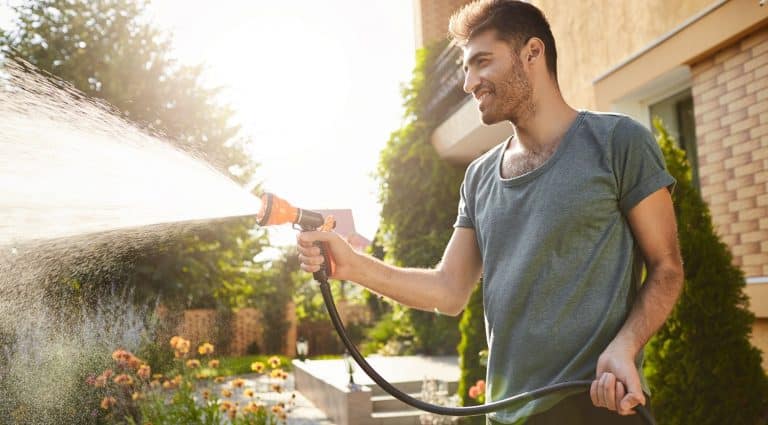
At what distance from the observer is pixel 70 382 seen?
19.0 ft

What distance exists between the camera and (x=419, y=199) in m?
12.8

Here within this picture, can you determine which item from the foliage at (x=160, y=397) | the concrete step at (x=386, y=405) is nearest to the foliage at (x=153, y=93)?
the concrete step at (x=386, y=405)

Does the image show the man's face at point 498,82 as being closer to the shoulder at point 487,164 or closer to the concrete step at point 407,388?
the shoulder at point 487,164

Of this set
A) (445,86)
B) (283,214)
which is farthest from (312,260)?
(445,86)

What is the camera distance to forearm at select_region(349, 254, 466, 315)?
195 cm

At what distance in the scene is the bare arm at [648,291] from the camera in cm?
151

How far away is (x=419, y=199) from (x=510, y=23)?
1088 centimetres

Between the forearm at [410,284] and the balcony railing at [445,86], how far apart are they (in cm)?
863

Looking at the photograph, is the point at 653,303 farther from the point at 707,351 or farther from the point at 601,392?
the point at 707,351

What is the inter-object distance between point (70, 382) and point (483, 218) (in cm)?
504

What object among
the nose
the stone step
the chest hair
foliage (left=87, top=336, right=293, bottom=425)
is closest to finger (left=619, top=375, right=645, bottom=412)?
the chest hair

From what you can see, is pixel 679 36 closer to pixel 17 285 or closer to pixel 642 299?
pixel 642 299

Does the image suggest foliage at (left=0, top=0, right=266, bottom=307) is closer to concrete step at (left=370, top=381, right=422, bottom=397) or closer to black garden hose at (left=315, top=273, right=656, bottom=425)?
A: concrete step at (left=370, top=381, right=422, bottom=397)

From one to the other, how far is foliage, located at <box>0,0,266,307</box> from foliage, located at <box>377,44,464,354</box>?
3228mm
